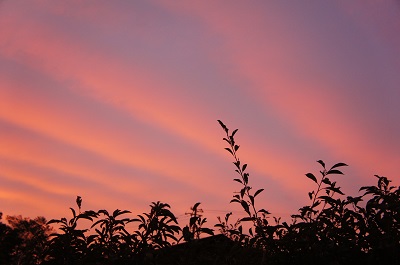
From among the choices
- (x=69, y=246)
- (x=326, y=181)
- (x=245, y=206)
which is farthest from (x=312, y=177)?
(x=69, y=246)

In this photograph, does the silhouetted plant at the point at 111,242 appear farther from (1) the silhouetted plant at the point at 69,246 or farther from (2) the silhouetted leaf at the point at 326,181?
(2) the silhouetted leaf at the point at 326,181

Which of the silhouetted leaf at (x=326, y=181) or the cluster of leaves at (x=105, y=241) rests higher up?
the silhouetted leaf at (x=326, y=181)

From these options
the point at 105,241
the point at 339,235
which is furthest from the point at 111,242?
the point at 339,235

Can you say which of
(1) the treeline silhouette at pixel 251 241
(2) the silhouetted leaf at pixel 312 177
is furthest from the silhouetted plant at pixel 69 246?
(2) the silhouetted leaf at pixel 312 177

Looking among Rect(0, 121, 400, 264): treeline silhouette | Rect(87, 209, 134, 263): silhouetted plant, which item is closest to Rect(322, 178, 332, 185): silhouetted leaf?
Rect(0, 121, 400, 264): treeline silhouette

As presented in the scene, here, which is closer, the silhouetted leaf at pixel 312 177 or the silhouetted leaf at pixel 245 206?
the silhouetted leaf at pixel 245 206

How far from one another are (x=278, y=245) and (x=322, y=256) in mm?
451

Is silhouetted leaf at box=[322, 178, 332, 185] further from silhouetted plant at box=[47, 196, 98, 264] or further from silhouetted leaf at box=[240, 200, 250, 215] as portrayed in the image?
silhouetted plant at box=[47, 196, 98, 264]

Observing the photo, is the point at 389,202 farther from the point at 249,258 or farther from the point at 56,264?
the point at 56,264

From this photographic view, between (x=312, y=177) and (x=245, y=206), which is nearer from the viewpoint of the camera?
(x=245, y=206)

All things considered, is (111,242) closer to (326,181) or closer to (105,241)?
(105,241)

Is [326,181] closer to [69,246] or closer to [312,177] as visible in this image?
[312,177]

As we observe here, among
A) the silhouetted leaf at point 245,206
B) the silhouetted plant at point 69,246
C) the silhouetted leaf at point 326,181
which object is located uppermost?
the silhouetted leaf at point 326,181

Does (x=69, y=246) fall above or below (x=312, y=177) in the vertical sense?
below
